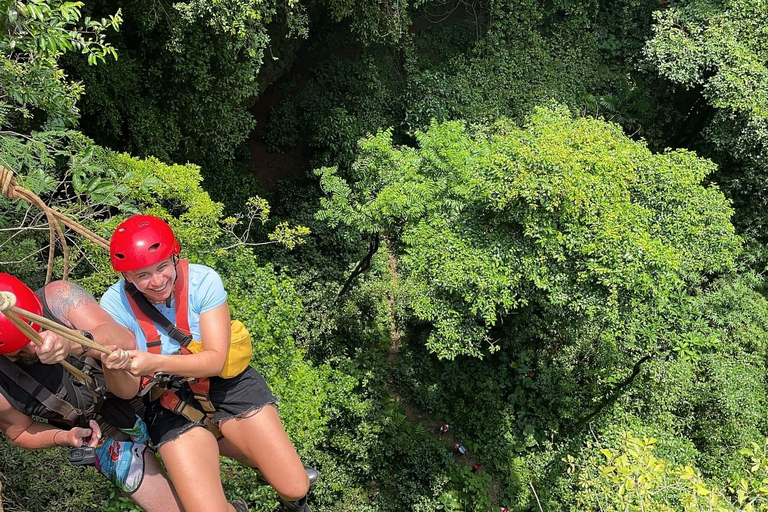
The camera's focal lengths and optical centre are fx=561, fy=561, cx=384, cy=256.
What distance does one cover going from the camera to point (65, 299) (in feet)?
9.74

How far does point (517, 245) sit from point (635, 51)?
11.2 metres

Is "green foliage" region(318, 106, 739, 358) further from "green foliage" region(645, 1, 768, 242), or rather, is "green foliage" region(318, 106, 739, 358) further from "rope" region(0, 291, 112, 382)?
"rope" region(0, 291, 112, 382)

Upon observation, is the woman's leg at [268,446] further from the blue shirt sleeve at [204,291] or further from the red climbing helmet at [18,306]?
the red climbing helmet at [18,306]

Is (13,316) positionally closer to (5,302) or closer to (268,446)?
(5,302)

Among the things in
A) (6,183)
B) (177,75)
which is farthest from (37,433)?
(177,75)

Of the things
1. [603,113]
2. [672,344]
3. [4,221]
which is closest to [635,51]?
[603,113]

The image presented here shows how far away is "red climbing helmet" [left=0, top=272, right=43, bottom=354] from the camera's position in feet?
8.78

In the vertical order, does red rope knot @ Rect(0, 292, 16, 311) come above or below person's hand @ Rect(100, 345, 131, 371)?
above

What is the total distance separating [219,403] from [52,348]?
3.83ft

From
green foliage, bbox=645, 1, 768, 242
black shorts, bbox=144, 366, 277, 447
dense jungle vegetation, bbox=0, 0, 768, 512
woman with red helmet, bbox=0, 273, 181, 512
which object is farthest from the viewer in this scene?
green foliage, bbox=645, 1, 768, 242

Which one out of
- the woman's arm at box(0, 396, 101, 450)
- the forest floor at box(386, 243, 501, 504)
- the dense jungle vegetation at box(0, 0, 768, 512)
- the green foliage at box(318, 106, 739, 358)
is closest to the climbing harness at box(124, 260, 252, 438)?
the woman's arm at box(0, 396, 101, 450)

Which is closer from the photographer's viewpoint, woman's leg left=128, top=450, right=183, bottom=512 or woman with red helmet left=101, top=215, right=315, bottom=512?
woman with red helmet left=101, top=215, right=315, bottom=512

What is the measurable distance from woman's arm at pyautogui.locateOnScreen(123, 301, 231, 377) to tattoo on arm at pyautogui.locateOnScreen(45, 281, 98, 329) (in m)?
0.55

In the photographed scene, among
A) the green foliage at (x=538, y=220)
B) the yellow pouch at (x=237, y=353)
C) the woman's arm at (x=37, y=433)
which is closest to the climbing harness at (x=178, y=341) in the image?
the yellow pouch at (x=237, y=353)
